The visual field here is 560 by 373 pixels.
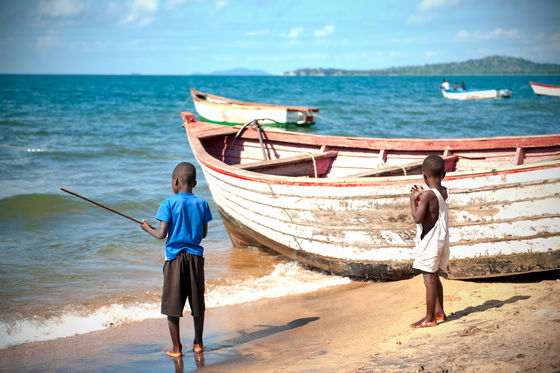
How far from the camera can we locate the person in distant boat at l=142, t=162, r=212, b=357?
3656mm

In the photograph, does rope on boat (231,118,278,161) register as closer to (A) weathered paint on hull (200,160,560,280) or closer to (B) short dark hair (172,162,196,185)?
(A) weathered paint on hull (200,160,560,280)

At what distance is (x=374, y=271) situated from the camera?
5.34 metres

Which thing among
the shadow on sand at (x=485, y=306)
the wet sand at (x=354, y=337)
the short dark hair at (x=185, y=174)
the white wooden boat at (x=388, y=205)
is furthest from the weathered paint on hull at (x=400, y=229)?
the short dark hair at (x=185, y=174)

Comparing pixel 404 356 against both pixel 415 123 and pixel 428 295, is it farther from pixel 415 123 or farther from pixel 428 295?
pixel 415 123

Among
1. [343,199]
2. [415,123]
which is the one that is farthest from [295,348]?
[415,123]

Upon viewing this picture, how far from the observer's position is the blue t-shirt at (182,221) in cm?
365

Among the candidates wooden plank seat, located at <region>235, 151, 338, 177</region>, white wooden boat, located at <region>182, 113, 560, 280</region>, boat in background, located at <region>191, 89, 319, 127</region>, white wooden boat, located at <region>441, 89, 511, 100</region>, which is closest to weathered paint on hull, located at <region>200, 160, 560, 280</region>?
white wooden boat, located at <region>182, 113, 560, 280</region>

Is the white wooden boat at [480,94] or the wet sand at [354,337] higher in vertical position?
the white wooden boat at [480,94]

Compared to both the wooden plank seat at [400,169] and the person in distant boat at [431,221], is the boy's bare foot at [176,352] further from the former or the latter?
the wooden plank seat at [400,169]

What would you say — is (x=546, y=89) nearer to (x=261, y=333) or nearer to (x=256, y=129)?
(x=256, y=129)

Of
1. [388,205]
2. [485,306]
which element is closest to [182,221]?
[388,205]

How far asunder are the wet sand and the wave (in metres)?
0.17

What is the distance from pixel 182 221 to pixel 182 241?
0.46 ft

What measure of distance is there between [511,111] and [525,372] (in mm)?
30531
